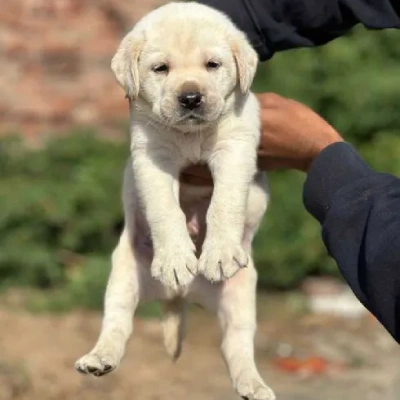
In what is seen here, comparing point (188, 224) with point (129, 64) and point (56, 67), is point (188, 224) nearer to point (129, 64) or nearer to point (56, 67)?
point (129, 64)

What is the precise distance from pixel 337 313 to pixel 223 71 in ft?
11.0

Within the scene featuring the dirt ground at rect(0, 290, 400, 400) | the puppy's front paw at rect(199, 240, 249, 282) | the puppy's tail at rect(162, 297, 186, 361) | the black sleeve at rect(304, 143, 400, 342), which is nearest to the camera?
the black sleeve at rect(304, 143, 400, 342)

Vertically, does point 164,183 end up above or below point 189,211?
above

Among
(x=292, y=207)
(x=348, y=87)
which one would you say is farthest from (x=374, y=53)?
(x=292, y=207)

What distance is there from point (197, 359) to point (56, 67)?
2.45 meters

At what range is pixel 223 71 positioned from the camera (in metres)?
3.28

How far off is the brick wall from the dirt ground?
1.66 meters

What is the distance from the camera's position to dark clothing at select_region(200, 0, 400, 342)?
2.68 meters

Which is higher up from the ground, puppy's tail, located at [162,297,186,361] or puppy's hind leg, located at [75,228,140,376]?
puppy's hind leg, located at [75,228,140,376]

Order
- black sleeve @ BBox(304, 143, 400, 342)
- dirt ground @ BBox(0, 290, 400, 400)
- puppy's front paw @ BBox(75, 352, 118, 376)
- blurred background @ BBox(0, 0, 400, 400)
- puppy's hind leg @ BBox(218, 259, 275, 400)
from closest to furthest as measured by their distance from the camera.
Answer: black sleeve @ BBox(304, 143, 400, 342)
puppy's front paw @ BBox(75, 352, 118, 376)
puppy's hind leg @ BBox(218, 259, 275, 400)
dirt ground @ BBox(0, 290, 400, 400)
blurred background @ BBox(0, 0, 400, 400)

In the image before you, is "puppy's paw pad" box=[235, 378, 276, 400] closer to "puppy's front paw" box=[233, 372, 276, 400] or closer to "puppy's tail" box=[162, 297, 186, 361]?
"puppy's front paw" box=[233, 372, 276, 400]

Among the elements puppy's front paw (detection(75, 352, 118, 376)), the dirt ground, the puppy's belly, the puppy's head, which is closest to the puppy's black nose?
the puppy's head

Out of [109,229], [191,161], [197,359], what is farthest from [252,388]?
[109,229]

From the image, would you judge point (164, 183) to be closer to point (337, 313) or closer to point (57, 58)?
point (337, 313)
